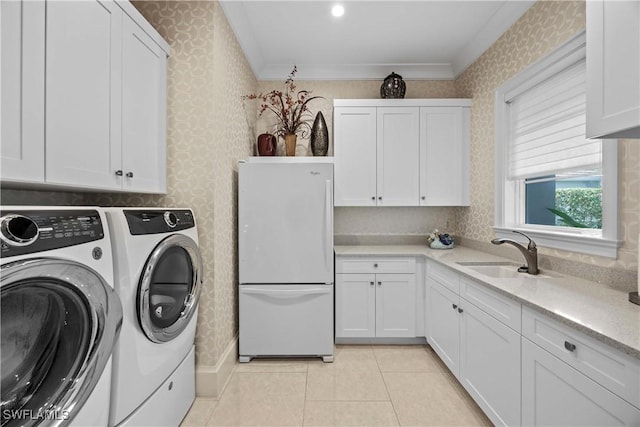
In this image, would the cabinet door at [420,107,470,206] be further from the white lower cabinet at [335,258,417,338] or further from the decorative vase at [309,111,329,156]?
the decorative vase at [309,111,329,156]

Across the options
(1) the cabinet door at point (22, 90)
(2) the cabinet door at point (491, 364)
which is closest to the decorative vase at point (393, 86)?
(2) the cabinet door at point (491, 364)

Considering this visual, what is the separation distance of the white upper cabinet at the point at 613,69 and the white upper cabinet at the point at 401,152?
179 centimetres

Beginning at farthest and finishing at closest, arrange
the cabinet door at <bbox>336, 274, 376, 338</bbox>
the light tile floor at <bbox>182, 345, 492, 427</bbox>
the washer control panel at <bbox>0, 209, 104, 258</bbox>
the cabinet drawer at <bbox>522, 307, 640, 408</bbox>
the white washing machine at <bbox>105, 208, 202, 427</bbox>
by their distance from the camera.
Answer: the cabinet door at <bbox>336, 274, 376, 338</bbox>, the light tile floor at <bbox>182, 345, 492, 427</bbox>, the white washing machine at <bbox>105, 208, 202, 427</bbox>, the cabinet drawer at <bbox>522, 307, 640, 408</bbox>, the washer control panel at <bbox>0, 209, 104, 258</bbox>

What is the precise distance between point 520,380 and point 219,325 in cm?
178

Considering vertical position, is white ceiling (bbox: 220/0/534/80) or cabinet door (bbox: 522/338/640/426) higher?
white ceiling (bbox: 220/0/534/80)

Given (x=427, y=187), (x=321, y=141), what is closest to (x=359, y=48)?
(x=321, y=141)

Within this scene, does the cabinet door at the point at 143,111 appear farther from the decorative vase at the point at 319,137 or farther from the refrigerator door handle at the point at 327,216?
→ the decorative vase at the point at 319,137

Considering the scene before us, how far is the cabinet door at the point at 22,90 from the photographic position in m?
0.96

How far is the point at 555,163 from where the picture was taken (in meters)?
2.00

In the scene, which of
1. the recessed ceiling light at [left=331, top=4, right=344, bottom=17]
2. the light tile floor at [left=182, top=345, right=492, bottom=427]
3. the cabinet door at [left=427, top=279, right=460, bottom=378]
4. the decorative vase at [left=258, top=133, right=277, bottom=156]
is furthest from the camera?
the decorative vase at [left=258, top=133, right=277, bottom=156]

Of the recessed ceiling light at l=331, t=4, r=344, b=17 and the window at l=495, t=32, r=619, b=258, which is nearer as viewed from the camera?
the window at l=495, t=32, r=619, b=258

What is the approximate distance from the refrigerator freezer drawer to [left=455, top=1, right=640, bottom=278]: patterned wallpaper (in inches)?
62.9

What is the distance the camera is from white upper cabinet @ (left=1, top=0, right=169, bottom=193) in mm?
1033

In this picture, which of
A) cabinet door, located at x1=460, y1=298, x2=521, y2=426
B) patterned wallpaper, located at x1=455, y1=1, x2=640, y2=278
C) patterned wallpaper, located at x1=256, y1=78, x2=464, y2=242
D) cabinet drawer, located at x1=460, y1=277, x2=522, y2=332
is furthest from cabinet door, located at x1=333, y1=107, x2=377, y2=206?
cabinet door, located at x1=460, y1=298, x2=521, y2=426
